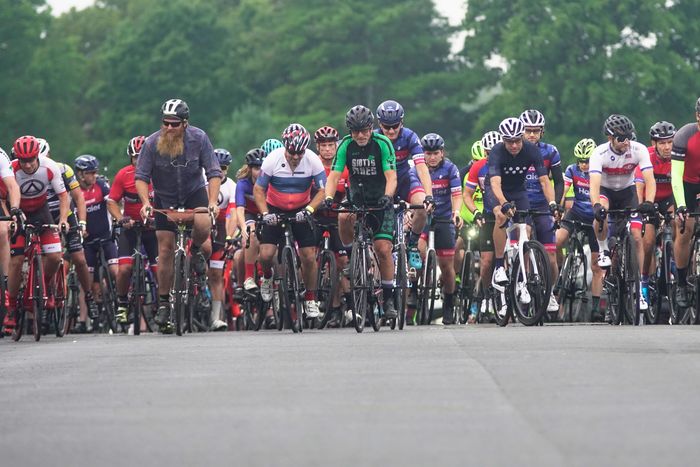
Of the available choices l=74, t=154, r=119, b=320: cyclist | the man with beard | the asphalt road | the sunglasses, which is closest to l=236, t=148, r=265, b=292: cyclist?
l=74, t=154, r=119, b=320: cyclist

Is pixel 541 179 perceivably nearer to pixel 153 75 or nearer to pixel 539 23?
pixel 539 23

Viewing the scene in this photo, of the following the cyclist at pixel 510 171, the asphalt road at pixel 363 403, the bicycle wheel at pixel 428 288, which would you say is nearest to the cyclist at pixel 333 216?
the bicycle wheel at pixel 428 288

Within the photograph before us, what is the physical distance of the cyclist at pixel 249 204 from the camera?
20828 mm

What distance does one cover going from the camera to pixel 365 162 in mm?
18016

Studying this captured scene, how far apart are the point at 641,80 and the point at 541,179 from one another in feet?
166

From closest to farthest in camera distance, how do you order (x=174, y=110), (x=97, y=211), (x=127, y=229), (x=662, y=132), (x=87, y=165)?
(x=174, y=110) → (x=127, y=229) → (x=662, y=132) → (x=97, y=211) → (x=87, y=165)

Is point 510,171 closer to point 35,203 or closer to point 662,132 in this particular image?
point 662,132

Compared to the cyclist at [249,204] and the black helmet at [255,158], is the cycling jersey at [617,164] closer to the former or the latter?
the cyclist at [249,204]

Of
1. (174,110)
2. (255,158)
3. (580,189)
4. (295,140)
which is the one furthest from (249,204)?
(174,110)

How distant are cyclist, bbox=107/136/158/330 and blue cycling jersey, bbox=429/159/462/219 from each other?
3.42 m

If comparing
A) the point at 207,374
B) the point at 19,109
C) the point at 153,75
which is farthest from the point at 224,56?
the point at 207,374

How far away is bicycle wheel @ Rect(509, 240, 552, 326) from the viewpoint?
1820 centimetres

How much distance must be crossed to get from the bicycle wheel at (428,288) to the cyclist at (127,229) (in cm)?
291

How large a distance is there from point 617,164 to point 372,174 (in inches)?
122
